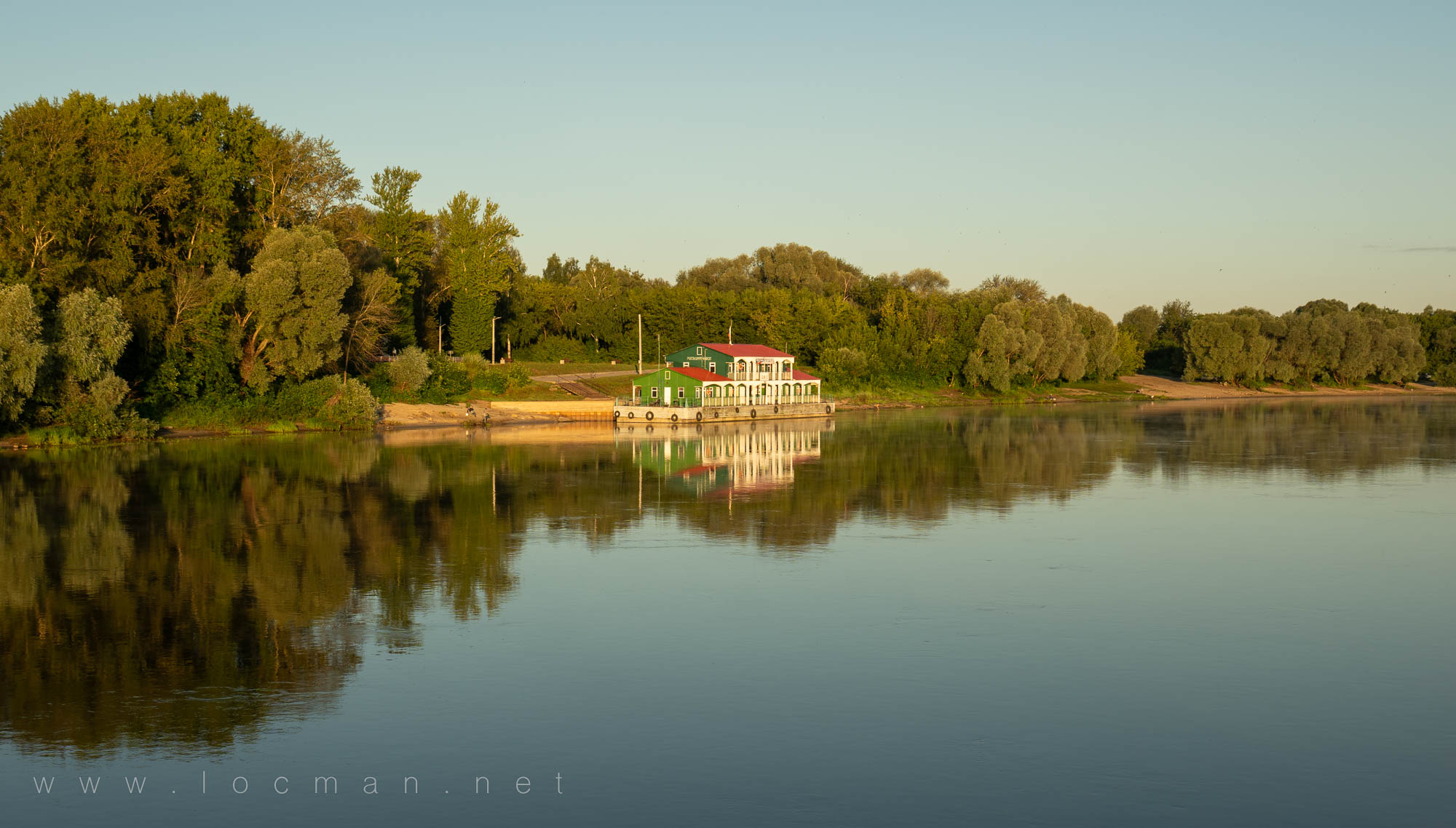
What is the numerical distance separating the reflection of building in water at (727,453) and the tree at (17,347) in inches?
1054

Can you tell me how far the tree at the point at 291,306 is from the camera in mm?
67562

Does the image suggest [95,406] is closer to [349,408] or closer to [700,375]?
[349,408]

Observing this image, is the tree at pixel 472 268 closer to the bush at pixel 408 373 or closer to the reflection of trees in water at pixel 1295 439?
the bush at pixel 408 373

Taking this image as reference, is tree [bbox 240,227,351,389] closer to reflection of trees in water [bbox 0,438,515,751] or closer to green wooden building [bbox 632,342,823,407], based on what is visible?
green wooden building [bbox 632,342,823,407]

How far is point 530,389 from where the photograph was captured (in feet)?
308

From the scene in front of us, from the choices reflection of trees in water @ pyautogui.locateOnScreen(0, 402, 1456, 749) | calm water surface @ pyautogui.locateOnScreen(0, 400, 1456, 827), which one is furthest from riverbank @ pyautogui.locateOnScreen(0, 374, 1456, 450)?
calm water surface @ pyautogui.locateOnScreen(0, 400, 1456, 827)

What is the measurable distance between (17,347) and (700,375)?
164 ft

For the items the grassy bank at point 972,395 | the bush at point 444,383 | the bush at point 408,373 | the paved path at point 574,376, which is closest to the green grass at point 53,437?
the bush at point 408,373

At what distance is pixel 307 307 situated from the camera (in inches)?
2756

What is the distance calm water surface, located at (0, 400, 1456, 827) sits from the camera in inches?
487

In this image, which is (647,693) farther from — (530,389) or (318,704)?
(530,389)

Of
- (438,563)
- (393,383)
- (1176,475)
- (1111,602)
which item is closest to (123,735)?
(438,563)

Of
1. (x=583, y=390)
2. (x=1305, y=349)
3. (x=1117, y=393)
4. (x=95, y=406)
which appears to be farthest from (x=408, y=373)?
(x=1305, y=349)

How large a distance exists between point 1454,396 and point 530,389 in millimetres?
108896
